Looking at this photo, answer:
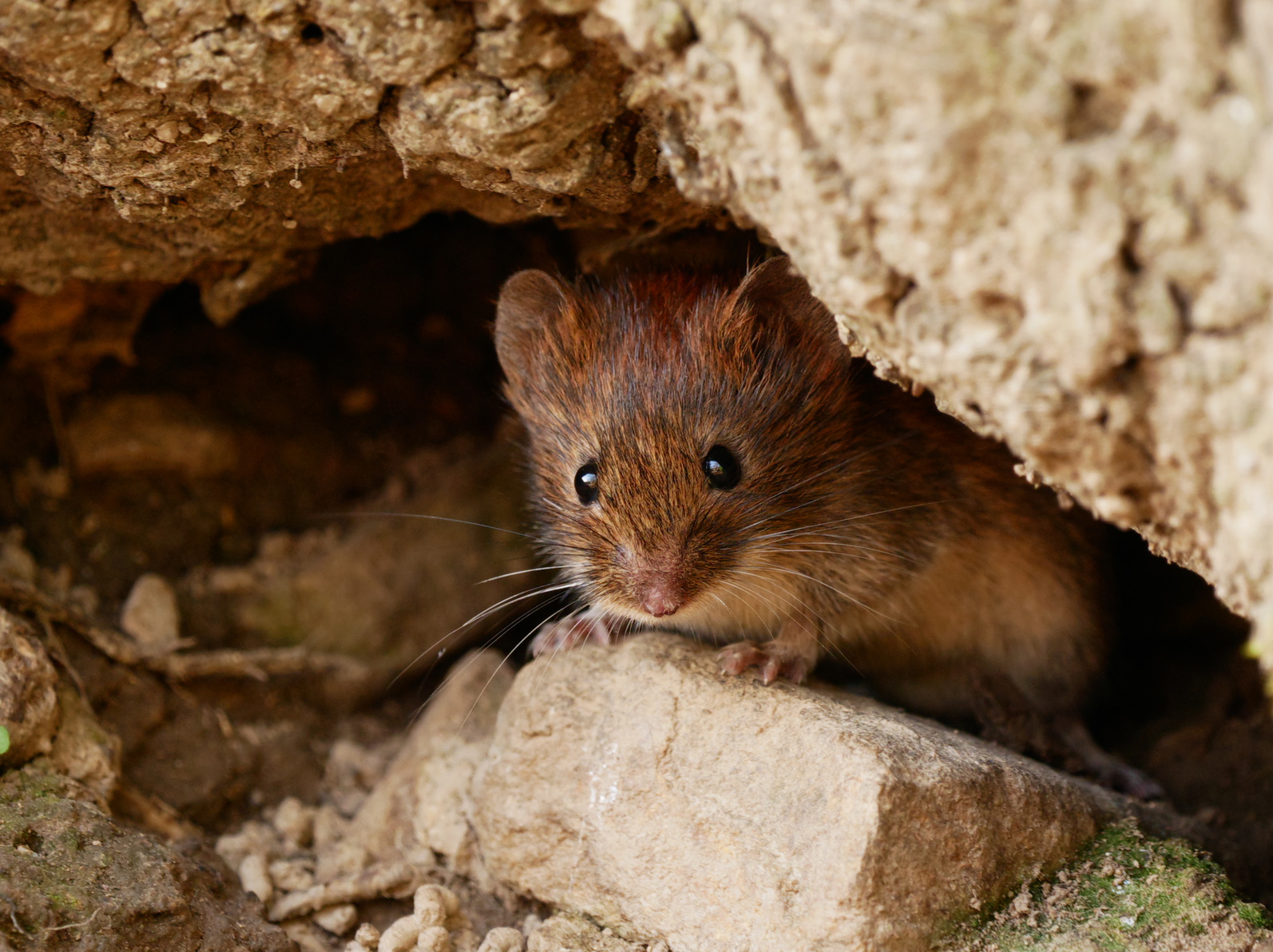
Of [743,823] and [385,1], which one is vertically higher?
[385,1]

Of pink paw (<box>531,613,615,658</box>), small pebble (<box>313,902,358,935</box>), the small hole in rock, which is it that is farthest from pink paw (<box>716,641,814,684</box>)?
the small hole in rock

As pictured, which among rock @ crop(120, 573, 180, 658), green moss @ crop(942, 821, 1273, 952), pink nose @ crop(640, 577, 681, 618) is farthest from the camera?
rock @ crop(120, 573, 180, 658)

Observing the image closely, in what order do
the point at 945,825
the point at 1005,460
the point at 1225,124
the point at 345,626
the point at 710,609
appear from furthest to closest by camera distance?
the point at 345,626 → the point at 1005,460 → the point at 710,609 → the point at 945,825 → the point at 1225,124

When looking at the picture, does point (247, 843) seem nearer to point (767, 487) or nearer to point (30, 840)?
point (30, 840)

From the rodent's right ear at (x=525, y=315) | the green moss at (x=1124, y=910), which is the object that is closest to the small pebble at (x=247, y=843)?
the rodent's right ear at (x=525, y=315)

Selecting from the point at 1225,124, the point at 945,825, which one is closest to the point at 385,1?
the point at 1225,124

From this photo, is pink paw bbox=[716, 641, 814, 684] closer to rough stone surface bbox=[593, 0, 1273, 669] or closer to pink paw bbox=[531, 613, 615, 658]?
pink paw bbox=[531, 613, 615, 658]

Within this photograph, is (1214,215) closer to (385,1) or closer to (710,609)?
(385,1)
